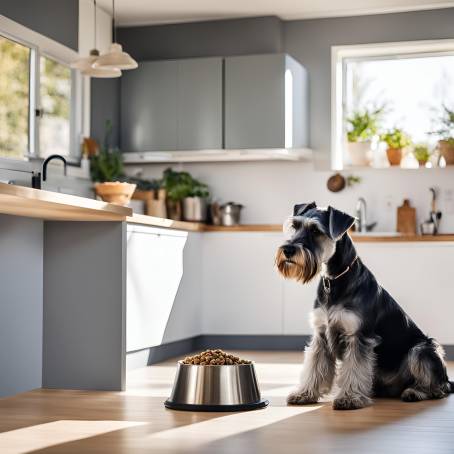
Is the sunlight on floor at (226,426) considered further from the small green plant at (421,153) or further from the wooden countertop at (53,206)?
the small green plant at (421,153)

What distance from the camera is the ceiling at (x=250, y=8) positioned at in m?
6.73

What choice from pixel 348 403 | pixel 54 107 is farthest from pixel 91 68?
pixel 348 403

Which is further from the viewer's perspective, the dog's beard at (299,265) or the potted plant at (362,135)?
the potted plant at (362,135)

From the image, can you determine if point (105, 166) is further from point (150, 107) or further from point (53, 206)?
point (53, 206)

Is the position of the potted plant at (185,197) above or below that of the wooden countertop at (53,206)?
above

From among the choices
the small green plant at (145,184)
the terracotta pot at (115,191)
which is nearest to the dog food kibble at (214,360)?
the terracotta pot at (115,191)

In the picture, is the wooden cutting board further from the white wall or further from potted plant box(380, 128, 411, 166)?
potted plant box(380, 128, 411, 166)

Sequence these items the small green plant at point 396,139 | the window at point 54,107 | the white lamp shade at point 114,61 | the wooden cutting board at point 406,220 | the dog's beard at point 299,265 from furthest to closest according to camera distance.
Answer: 1. the small green plant at point 396,139
2. the wooden cutting board at point 406,220
3. the window at point 54,107
4. the white lamp shade at point 114,61
5. the dog's beard at point 299,265

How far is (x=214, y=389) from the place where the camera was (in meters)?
3.90

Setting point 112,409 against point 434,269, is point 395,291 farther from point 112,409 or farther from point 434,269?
point 112,409

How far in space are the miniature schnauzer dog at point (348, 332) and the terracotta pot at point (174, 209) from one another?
284 centimetres

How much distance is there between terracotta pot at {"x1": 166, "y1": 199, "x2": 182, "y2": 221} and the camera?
7.00 metres

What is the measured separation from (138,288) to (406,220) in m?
2.39

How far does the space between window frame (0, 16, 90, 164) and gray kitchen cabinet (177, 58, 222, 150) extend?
0.75 m
